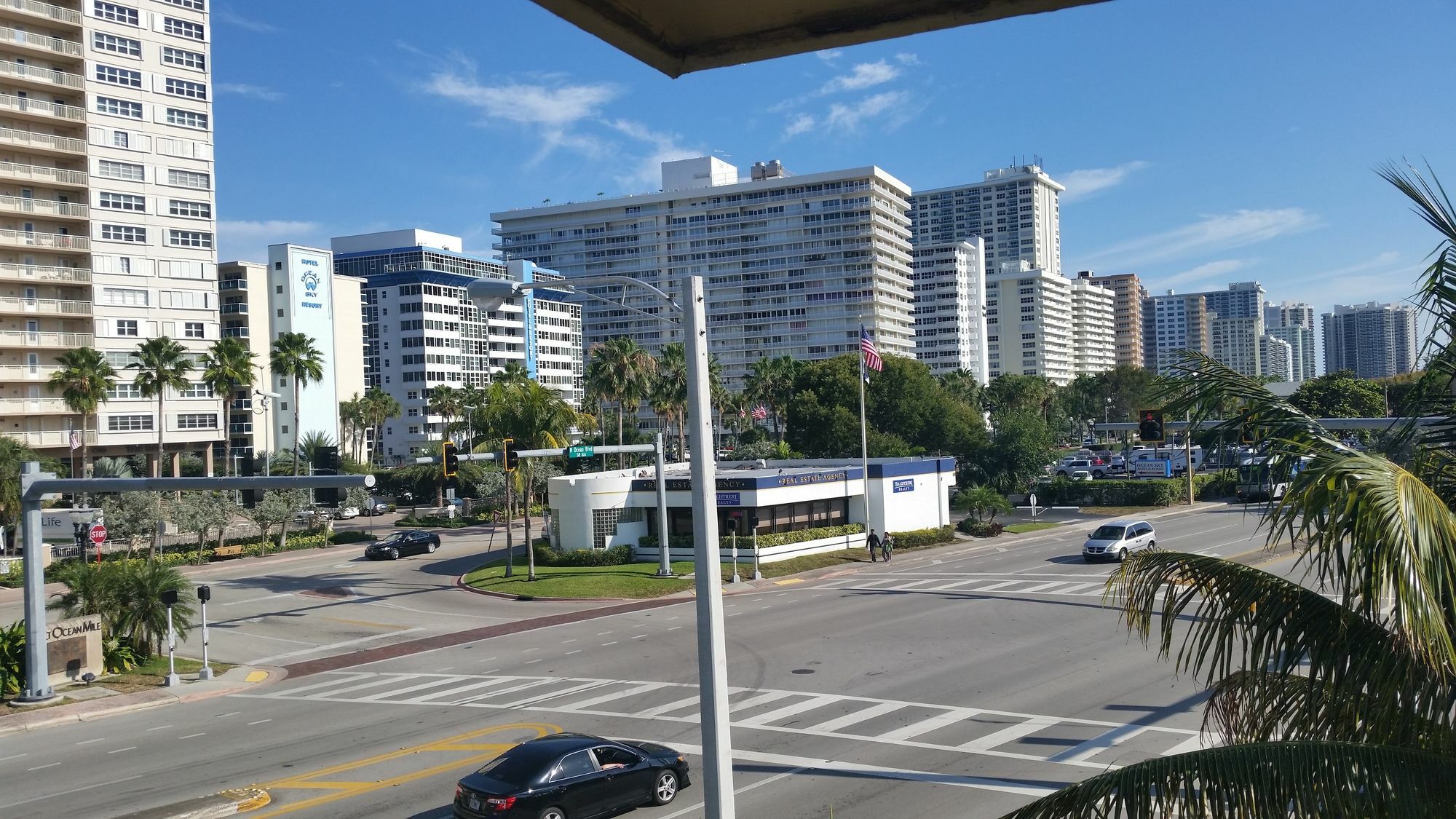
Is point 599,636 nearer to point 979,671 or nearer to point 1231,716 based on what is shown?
point 979,671

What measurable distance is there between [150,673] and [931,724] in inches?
892

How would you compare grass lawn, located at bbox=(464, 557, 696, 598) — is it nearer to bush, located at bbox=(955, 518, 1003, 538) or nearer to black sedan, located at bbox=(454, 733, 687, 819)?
bush, located at bbox=(955, 518, 1003, 538)

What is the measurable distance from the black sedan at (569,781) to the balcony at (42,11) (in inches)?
3222

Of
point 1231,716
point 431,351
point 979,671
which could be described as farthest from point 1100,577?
point 431,351

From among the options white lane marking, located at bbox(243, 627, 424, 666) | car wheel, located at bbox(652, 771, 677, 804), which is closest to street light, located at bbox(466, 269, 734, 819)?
car wheel, located at bbox(652, 771, 677, 804)

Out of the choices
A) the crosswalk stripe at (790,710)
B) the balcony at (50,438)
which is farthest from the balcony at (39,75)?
the crosswalk stripe at (790,710)

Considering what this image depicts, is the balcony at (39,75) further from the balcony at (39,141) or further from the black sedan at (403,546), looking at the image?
the black sedan at (403,546)

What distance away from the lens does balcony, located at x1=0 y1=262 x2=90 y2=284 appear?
72188mm

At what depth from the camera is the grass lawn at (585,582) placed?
41.0 metres

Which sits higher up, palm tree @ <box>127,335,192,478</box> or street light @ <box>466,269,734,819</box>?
palm tree @ <box>127,335,192,478</box>

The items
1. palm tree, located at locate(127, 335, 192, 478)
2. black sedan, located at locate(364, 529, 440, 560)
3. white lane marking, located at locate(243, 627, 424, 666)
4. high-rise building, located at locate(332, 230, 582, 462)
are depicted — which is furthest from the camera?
high-rise building, located at locate(332, 230, 582, 462)

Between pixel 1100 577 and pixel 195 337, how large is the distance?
240ft

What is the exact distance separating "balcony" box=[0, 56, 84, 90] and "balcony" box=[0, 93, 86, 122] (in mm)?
1392

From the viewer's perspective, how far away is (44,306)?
73.8 metres
